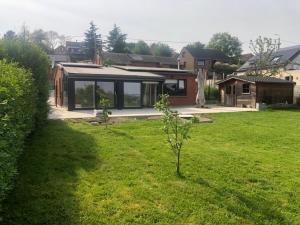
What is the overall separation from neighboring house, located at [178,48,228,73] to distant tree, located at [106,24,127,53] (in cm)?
1241

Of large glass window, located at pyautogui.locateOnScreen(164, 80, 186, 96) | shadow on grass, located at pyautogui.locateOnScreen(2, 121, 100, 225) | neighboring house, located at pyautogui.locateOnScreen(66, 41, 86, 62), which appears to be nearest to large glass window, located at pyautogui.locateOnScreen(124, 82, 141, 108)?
large glass window, located at pyautogui.locateOnScreen(164, 80, 186, 96)

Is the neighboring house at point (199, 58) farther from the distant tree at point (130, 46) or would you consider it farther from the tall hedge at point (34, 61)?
the tall hedge at point (34, 61)

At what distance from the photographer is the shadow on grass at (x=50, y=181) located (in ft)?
16.3

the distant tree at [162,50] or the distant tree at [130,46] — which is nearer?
the distant tree at [130,46]

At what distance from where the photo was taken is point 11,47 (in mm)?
10922

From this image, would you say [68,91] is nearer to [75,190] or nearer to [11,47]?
[11,47]

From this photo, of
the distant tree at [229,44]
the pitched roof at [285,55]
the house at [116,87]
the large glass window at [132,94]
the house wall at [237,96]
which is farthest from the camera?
the distant tree at [229,44]

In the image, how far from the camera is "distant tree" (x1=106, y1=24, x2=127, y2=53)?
221ft

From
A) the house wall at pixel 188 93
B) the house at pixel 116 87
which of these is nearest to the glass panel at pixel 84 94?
the house at pixel 116 87

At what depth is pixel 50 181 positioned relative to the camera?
6.32 meters

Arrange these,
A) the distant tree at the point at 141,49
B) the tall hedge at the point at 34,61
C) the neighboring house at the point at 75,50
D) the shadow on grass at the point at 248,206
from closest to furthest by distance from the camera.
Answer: the shadow on grass at the point at 248,206, the tall hedge at the point at 34,61, the neighboring house at the point at 75,50, the distant tree at the point at 141,49

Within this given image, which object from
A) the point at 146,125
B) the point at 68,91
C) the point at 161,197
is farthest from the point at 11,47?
the point at 68,91

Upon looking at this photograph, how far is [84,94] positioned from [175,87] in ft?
28.9

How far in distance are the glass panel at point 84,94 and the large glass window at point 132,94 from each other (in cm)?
245
